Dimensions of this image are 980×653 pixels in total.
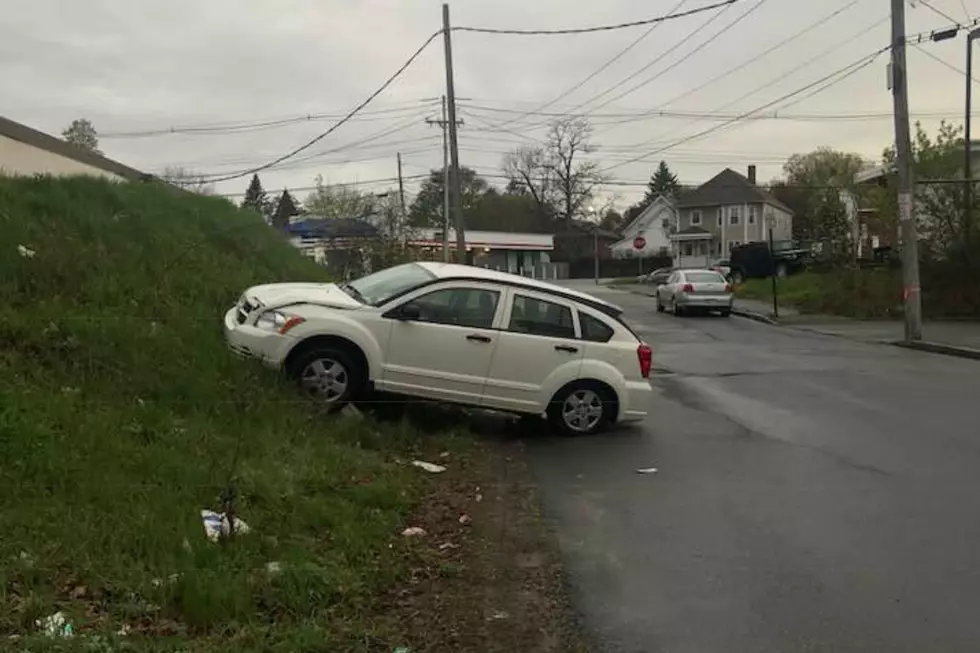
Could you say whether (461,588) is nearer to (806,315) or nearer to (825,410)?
(825,410)

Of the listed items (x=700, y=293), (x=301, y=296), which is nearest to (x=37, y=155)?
(x=301, y=296)

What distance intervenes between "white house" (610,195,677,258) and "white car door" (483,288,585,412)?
89.1m

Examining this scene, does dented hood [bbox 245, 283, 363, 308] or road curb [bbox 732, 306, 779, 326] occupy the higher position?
dented hood [bbox 245, 283, 363, 308]

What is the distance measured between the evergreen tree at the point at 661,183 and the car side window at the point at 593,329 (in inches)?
4524

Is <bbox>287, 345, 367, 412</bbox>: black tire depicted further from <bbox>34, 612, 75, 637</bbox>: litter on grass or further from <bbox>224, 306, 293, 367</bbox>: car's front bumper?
<bbox>34, 612, 75, 637</bbox>: litter on grass

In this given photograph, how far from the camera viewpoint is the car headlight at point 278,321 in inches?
376

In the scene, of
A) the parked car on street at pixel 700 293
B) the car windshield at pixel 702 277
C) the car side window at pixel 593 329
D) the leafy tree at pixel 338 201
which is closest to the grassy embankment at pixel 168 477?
the car side window at pixel 593 329

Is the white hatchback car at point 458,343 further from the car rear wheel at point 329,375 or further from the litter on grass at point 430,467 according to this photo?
the litter on grass at point 430,467

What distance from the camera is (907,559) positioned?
609 centimetres

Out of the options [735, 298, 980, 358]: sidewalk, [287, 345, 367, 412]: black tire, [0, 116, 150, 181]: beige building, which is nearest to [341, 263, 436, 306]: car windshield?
[287, 345, 367, 412]: black tire

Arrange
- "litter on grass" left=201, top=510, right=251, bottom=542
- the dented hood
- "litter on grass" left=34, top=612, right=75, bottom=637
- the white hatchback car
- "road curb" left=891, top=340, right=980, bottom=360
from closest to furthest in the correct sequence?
"litter on grass" left=34, top=612, right=75, bottom=637 → "litter on grass" left=201, top=510, right=251, bottom=542 → the white hatchback car → the dented hood → "road curb" left=891, top=340, right=980, bottom=360

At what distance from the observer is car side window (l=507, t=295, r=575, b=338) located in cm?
1033

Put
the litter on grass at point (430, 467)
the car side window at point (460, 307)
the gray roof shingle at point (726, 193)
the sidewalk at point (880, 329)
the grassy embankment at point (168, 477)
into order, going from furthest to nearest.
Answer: the gray roof shingle at point (726, 193)
the sidewalk at point (880, 329)
the car side window at point (460, 307)
the litter on grass at point (430, 467)
the grassy embankment at point (168, 477)

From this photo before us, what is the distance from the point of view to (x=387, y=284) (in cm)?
1069
